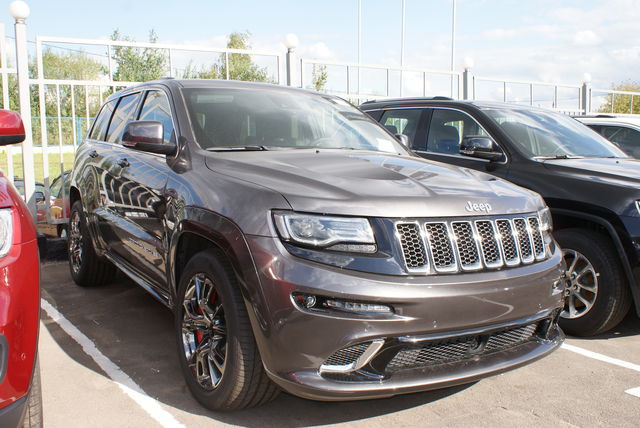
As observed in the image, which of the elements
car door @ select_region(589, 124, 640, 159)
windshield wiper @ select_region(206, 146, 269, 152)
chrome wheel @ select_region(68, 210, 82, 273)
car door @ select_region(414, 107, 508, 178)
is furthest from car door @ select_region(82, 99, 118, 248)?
car door @ select_region(589, 124, 640, 159)

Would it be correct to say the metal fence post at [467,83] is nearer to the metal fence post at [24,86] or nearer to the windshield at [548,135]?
the windshield at [548,135]

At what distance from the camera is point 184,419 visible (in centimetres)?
300

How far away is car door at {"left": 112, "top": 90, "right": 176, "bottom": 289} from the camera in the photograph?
365 centimetres

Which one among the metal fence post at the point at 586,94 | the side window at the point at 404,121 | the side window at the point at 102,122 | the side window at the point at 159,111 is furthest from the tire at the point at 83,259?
the metal fence post at the point at 586,94

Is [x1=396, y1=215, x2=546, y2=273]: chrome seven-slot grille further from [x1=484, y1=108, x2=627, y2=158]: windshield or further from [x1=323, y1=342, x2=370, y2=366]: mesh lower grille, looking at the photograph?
[x1=484, y1=108, x2=627, y2=158]: windshield

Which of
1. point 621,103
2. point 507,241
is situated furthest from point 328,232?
point 621,103

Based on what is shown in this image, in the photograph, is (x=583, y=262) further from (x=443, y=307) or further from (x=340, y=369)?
(x=340, y=369)

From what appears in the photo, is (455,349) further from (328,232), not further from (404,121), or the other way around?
(404,121)

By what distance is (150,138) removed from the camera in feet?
11.6

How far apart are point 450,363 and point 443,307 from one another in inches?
12.6

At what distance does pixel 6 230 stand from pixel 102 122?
11.5 ft

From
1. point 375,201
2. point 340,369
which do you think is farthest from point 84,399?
point 375,201

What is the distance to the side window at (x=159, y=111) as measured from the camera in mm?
3879

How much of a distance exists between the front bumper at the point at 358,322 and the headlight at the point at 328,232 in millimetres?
84
